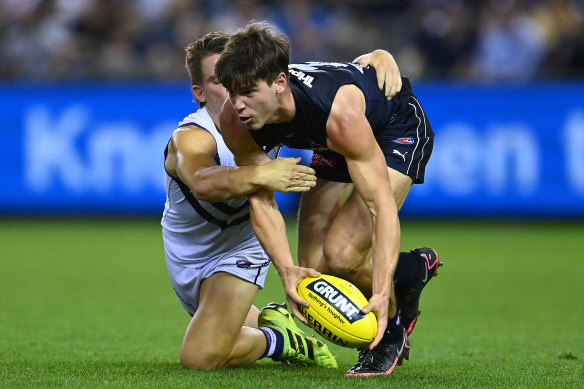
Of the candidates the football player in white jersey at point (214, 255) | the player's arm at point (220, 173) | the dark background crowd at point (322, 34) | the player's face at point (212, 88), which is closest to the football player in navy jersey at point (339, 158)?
the player's arm at point (220, 173)

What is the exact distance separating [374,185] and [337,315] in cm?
65

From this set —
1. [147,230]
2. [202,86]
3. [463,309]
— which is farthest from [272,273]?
[202,86]

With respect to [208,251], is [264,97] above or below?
above

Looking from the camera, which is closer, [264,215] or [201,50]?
[264,215]

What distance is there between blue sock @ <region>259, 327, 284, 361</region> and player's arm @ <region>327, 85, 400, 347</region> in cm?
112

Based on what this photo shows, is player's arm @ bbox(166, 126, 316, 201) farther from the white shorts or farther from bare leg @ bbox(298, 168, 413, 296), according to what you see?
the white shorts

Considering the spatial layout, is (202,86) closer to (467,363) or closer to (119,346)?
(119,346)

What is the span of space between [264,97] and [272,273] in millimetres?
5484

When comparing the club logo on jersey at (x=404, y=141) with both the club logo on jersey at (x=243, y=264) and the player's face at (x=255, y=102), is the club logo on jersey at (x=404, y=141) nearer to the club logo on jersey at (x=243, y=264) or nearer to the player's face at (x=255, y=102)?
the player's face at (x=255, y=102)

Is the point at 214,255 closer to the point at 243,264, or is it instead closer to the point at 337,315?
the point at 243,264

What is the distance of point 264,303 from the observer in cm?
793

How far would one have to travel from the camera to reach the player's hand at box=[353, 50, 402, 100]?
535 centimetres

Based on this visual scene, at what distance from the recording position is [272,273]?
1002 cm

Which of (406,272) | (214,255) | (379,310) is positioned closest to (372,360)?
(406,272)
